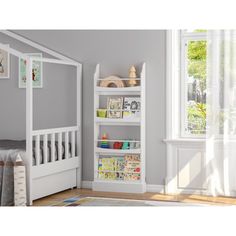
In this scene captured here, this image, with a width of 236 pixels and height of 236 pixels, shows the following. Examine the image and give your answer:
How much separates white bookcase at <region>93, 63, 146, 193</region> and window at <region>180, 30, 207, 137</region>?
431 millimetres

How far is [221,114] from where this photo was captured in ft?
13.6

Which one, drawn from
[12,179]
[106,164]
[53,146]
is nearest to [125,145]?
[106,164]

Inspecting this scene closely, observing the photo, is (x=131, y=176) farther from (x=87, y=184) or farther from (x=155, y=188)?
(x=87, y=184)

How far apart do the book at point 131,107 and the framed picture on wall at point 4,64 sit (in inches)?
60.6

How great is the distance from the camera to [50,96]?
4.84 metres

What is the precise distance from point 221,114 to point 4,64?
8.50 ft

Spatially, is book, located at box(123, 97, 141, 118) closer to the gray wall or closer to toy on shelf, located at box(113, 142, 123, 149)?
the gray wall

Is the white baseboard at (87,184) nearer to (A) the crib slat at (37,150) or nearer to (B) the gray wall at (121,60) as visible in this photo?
(B) the gray wall at (121,60)

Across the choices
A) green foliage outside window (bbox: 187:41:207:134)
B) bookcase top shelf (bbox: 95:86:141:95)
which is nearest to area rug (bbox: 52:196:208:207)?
green foliage outside window (bbox: 187:41:207:134)

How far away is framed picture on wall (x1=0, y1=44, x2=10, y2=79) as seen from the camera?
16.7ft

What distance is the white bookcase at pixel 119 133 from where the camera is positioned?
439cm

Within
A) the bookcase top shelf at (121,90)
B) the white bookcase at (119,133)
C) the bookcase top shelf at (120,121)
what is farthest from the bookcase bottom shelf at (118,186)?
the bookcase top shelf at (121,90)

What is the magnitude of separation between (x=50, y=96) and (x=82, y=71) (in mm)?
469
